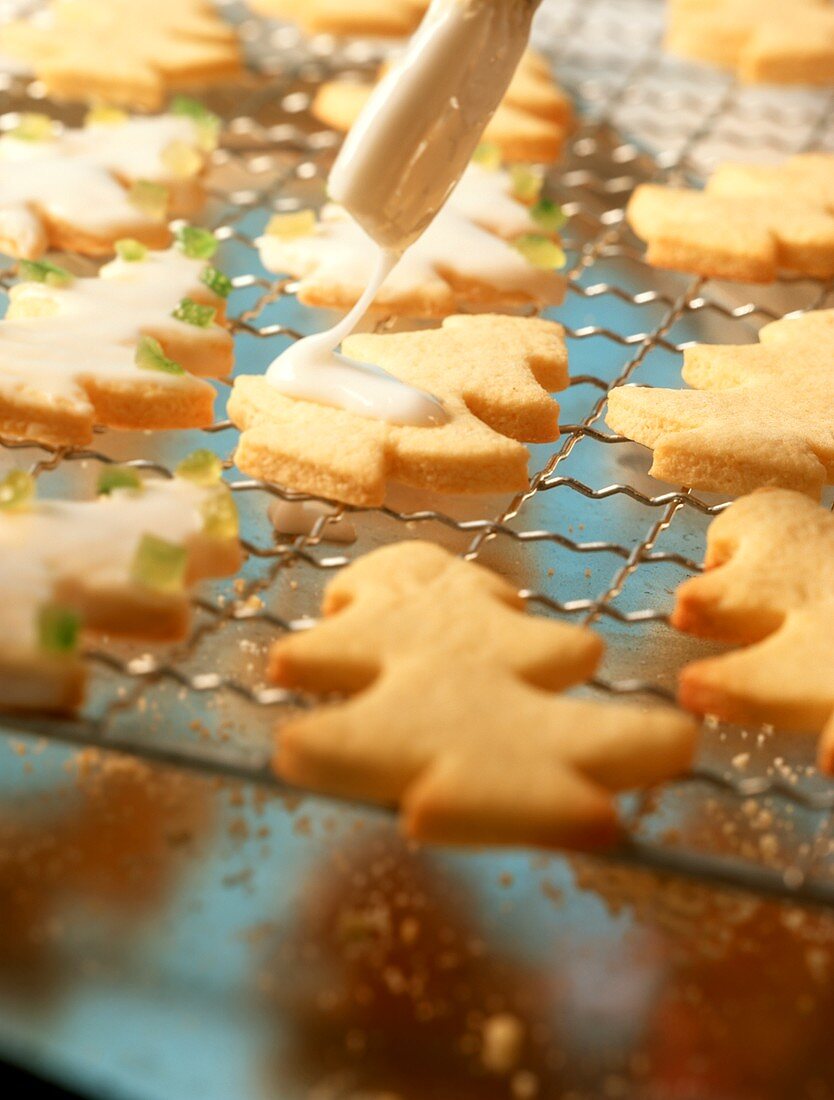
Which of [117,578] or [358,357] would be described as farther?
[358,357]

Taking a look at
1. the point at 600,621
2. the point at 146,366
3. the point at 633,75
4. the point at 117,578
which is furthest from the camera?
the point at 633,75

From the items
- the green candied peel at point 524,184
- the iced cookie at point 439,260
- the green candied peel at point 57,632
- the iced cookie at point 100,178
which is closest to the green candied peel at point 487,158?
the green candied peel at point 524,184

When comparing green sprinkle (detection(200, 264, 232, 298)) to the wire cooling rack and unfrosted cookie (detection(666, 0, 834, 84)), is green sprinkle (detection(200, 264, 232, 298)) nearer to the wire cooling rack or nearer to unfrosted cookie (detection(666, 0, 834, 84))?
the wire cooling rack

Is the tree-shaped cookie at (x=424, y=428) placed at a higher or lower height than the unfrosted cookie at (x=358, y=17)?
higher

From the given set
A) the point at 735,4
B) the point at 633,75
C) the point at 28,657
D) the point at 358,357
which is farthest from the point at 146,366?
the point at 735,4

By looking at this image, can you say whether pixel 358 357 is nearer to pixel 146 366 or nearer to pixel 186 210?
pixel 146 366

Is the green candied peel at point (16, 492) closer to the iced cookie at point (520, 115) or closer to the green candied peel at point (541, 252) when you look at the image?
the green candied peel at point (541, 252)

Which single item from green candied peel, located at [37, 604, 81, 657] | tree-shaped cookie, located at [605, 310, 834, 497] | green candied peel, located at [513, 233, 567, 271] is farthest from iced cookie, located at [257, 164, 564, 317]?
green candied peel, located at [37, 604, 81, 657]
